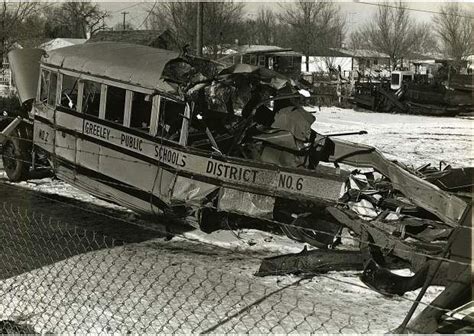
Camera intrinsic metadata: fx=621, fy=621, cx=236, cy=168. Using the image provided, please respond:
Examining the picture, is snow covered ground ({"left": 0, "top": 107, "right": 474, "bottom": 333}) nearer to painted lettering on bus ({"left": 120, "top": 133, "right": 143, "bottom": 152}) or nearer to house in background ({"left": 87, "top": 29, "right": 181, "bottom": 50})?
painted lettering on bus ({"left": 120, "top": 133, "right": 143, "bottom": 152})

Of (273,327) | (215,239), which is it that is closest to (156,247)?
(215,239)

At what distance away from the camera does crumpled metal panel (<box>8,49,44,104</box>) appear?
1283cm

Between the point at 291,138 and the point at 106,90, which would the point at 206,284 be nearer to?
the point at 291,138

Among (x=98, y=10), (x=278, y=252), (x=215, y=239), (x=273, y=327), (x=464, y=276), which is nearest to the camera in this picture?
(x=464, y=276)

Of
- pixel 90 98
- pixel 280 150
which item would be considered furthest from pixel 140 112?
pixel 280 150

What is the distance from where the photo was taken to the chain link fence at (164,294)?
5.80 meters

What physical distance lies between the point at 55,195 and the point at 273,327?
7349mm

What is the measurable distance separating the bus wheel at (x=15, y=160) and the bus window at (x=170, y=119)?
466 cm

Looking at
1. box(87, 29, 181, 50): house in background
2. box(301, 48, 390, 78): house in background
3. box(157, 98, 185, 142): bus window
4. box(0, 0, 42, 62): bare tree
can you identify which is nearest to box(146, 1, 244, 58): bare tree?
box(87, 29, 181, 50): house in background

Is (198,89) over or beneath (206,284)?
over

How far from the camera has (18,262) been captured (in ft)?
24.8

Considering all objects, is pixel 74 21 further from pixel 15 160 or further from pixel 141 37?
pixel 15 160

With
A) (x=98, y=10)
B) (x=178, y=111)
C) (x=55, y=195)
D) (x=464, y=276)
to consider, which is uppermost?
(x=98, y=10)

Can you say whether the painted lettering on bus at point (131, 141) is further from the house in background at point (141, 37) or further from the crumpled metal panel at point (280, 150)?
the house in background at point (141, 37)
